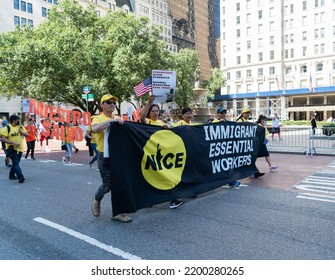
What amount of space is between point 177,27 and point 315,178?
289 feet

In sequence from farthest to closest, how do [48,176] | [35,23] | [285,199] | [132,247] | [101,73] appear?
[35,23]
[101,73]
[48,176]
[285,199]
[132,247]

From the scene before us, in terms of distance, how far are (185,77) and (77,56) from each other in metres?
24.8

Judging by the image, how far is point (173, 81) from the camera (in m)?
7.33

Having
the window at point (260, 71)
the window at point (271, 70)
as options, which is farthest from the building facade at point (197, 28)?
the window at point (271, 70)

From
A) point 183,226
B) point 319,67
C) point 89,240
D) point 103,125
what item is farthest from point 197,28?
point 89,240

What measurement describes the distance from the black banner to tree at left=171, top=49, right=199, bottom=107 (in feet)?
123

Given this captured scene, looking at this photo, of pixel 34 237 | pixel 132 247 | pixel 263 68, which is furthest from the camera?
pixel 263 68

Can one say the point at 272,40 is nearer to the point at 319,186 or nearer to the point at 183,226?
the point at 319,186

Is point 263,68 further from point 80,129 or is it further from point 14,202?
point 14,202

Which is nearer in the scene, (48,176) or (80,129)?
(48,176)

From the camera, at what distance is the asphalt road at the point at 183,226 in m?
3.84

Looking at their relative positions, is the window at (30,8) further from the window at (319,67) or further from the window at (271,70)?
the window at (319,67)

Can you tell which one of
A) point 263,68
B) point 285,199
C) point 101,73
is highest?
point 263,68

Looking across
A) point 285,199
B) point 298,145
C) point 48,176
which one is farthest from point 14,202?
point 298,145
